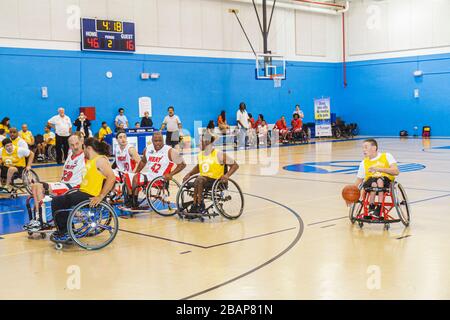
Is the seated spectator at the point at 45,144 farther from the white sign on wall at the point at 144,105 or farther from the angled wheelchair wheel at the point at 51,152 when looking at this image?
the white sign on wall at the point at 144,105

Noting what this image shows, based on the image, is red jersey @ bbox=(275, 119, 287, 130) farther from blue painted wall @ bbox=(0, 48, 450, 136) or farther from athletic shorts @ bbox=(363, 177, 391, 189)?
athletic shorts @ bbox=(363, 177, 391, 189)

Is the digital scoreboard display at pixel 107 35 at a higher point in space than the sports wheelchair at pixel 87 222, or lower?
higher

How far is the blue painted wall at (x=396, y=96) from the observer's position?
2147 centimetres

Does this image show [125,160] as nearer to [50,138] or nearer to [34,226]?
[34,226]

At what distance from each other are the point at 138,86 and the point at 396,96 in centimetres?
1062

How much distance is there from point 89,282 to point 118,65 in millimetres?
13666

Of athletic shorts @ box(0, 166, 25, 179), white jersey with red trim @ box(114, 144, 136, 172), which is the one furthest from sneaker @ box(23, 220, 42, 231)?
athletic shorts @ box(0, 166, 25, 179)

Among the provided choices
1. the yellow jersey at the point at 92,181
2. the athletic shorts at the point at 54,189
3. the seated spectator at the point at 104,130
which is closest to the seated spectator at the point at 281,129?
the seated spectator at the point at 104,130

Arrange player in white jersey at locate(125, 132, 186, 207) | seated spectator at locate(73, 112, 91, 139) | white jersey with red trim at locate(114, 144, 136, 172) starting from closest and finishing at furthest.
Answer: player in white jersey at locate(125, 132, 186, 207) → white jersey with red trim at locate(114, 144, 136, 172) → seated spectator at locate(73, 112, 91, 139)

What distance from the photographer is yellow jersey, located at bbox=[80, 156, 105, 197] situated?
5.41 meters

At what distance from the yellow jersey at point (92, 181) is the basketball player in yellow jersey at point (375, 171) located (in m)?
2.61

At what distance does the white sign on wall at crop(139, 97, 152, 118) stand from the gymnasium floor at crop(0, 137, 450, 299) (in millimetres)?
9951

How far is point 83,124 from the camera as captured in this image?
1543 cm
